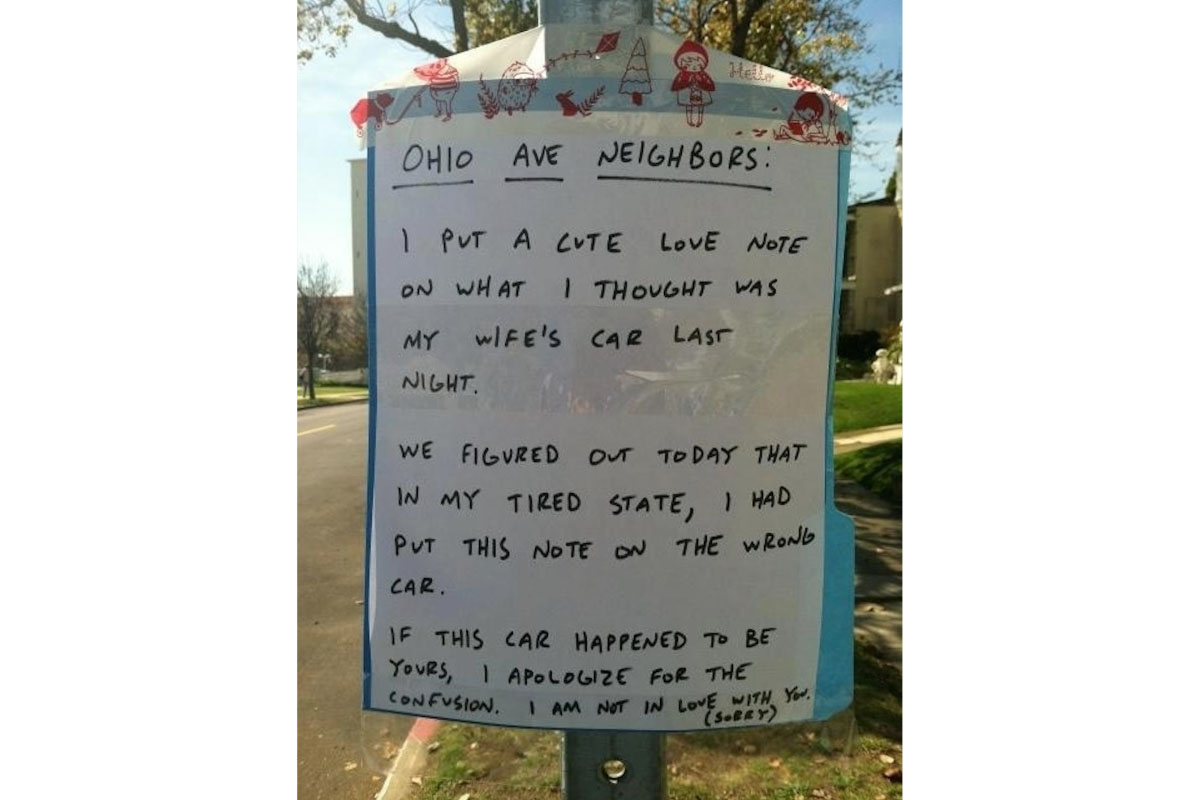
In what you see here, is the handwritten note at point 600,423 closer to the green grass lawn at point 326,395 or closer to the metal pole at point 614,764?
the metal pole at point 614,764

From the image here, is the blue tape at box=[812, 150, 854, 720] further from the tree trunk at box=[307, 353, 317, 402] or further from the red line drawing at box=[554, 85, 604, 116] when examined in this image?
the tree trunk at box=[307, 353, 317, 402]

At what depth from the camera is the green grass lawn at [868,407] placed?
5293mm

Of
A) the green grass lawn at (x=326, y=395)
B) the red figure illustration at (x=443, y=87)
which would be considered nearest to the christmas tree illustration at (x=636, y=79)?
the red figure illustration at (x=443, y=87)

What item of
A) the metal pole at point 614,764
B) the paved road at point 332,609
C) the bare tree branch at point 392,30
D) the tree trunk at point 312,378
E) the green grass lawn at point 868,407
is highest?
the bare tree branch at point 392,30

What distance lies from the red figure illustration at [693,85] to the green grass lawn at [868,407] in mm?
4066

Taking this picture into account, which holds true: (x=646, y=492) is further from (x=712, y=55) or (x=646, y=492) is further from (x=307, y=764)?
(x=307, y=764)

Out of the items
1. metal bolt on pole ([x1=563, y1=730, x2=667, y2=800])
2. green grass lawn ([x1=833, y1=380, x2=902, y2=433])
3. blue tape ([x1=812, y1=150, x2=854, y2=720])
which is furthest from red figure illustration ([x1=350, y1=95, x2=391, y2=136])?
green grass lawn ([x1=833, y1=380, x2=902, y2=433])

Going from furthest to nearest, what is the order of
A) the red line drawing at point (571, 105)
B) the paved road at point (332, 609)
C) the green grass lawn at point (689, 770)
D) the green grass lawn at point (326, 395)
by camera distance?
the green grass lawn at point (326, 395) < the paved road at point (332, 609) < the green grass lawn at point (689, 770) < the red line drawing at point (571, 105)

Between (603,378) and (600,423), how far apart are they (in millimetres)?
68

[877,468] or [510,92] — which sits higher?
[510,92]

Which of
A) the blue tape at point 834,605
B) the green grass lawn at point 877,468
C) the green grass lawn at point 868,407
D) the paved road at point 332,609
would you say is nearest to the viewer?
the blue tape at point 834,605

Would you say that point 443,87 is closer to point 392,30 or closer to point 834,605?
point 834,605

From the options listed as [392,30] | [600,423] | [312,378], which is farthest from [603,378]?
[312,378]

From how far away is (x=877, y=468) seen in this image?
21.1 feet
